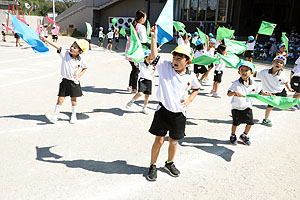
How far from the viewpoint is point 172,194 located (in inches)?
138

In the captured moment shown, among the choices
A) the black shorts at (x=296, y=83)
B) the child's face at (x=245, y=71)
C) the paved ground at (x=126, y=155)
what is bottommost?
the paved ground at (x=126, y=155)

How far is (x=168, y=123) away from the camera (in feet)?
12.3

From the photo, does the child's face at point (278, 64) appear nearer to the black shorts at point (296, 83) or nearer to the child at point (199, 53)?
the black shorts at point (296, 83)

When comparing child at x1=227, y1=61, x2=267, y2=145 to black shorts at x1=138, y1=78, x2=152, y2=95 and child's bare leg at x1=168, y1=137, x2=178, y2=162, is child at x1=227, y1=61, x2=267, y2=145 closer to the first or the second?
child's bare leg at x1=168, y1=137, x2=178, y2=162

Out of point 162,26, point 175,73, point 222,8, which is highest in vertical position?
point 222,8

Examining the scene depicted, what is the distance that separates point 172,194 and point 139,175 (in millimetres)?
630

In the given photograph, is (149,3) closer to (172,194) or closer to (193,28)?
(193,28)

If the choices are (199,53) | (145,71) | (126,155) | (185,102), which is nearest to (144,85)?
(145,71)

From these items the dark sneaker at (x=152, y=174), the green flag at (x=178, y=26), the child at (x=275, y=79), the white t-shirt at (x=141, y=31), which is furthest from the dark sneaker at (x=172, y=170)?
the green flag at (x=178, y=26)

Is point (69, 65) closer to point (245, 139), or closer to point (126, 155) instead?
point (126, 155)

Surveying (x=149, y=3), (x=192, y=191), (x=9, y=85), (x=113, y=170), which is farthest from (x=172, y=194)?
(x=149, y=3)

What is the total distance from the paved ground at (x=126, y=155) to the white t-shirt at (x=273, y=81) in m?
0.85

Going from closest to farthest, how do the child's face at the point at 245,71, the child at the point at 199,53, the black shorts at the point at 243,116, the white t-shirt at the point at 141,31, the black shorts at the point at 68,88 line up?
the child's face at the point at 245,71, the black shorts at the point at 243,116, the black shorts at the point at 68,88, the white t-shirt at the point at 141,31, the child at the point at 199,53

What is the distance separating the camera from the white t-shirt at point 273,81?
609cm
